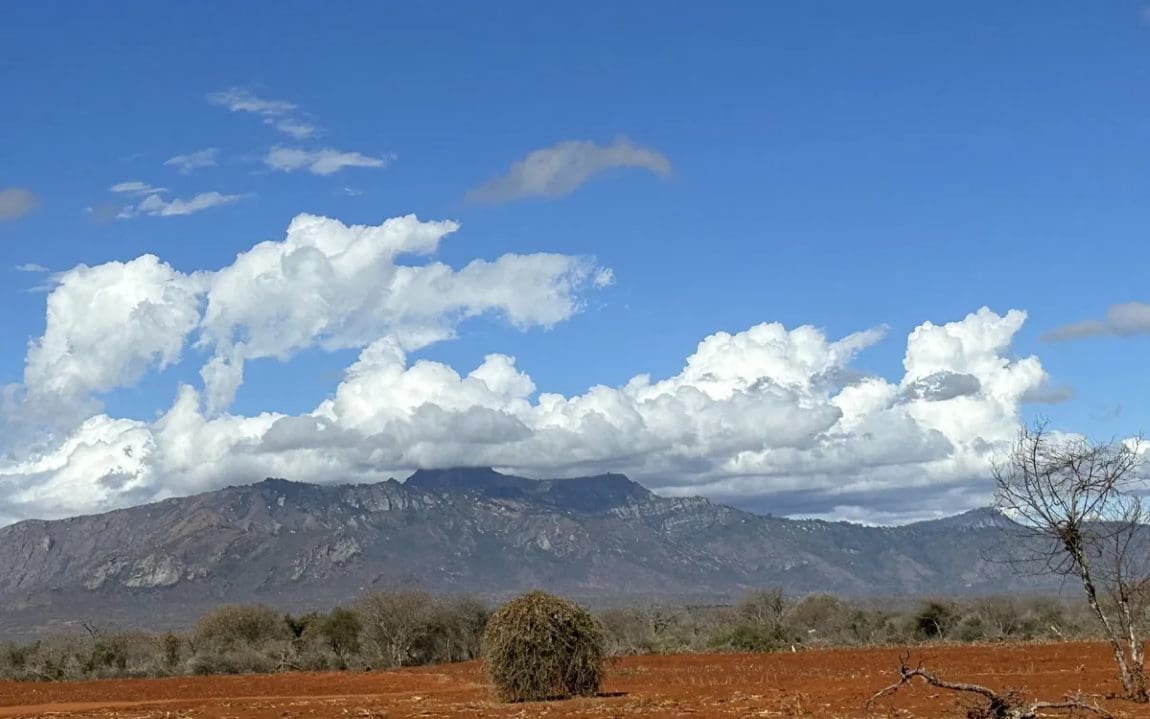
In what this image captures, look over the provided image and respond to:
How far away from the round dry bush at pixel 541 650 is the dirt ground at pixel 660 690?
1.00m

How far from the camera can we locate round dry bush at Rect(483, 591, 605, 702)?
37406mm

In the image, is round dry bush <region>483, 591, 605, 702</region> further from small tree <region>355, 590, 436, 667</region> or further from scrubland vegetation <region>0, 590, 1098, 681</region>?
small tree <region>355, 590, 436, 667</region>

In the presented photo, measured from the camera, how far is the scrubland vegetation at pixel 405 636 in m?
74.4

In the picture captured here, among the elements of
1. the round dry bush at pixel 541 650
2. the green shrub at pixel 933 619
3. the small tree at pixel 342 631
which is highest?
the round dry bush at pixel 541 650

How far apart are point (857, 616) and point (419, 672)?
39547 mm

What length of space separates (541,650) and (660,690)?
4.61m

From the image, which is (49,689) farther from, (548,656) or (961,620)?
(961,620)

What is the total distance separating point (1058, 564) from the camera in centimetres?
3102

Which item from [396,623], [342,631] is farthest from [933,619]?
[342,631]

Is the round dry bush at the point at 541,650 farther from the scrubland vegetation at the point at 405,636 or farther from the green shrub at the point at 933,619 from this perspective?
the green shrub at the point at 933,619

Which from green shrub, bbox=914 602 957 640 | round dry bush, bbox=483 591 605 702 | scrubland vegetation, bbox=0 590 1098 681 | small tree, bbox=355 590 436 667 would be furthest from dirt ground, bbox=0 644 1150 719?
green shrub, bbox=914 602 957 640

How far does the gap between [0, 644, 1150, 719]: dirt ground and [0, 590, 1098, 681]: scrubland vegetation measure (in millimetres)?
13640

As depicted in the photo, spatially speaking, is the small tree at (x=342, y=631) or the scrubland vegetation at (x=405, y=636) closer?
the scrubland vegetation at (x=405, y=636)

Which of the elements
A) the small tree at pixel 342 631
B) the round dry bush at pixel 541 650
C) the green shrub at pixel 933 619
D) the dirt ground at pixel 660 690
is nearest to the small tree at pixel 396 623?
the small tree at pixel 342 631
